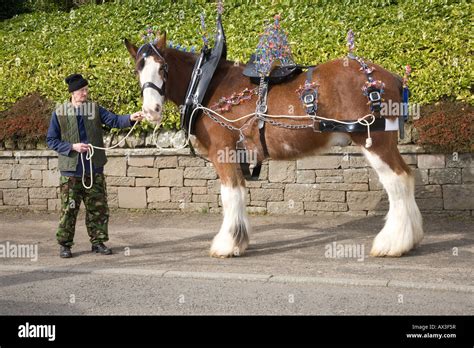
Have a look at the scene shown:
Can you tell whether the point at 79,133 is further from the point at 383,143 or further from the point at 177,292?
the point at 383,143

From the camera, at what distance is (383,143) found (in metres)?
7.84

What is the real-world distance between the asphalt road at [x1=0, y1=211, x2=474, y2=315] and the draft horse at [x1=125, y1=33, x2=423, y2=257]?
0.36 m

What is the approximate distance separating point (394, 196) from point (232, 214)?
1811mm

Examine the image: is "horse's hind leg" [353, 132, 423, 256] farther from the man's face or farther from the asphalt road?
the man's face

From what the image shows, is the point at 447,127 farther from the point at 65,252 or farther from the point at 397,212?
the point at 65,252

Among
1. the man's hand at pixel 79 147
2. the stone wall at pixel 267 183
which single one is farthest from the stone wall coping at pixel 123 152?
the man's hand at pixel 79 147

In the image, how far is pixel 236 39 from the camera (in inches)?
511

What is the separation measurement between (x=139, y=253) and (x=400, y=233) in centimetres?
313

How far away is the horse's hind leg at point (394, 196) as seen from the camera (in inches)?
309

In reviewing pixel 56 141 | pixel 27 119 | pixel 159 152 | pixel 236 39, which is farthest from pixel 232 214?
pixel 236 39

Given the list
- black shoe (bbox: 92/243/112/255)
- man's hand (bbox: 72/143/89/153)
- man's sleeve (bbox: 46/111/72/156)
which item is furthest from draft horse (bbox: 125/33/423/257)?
black shoe (bbox: 92/243/112/255)

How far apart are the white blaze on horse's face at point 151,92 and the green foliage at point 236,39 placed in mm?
3352

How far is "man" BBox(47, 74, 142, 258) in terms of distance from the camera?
8.46 metres

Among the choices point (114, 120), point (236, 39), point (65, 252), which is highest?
point (236, 39)
